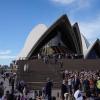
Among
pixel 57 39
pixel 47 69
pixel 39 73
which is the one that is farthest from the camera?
pixel 57 39

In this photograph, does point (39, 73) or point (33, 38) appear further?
point (33, 38)

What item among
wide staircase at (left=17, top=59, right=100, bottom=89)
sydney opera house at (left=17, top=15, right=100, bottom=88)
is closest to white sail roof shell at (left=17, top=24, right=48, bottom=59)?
sydney opera house at (left=17, top=15, right=100, bottom=88)

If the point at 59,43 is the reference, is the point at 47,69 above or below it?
below

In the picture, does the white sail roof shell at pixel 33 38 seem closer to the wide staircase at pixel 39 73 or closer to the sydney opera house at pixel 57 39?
the sydney opera house at pixel 57 39

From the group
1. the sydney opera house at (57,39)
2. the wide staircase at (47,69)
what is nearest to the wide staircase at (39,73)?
the wide staircase at (47,69)

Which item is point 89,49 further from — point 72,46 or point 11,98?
point 11,98

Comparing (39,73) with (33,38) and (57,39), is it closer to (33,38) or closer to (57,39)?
(33,38)

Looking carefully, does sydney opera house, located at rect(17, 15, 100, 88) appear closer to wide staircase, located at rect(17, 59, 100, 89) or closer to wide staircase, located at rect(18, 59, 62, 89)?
wide staircase, located at rect(17, 59, 100, 89)

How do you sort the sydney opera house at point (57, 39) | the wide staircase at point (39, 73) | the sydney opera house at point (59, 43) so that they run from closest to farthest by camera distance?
the wide staircase at point (39, 73) < the sydney opera house at point (59, 43) < the sydney opera house at point (57, 39)

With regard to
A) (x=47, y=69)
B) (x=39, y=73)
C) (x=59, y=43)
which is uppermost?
(x=59, y=43)

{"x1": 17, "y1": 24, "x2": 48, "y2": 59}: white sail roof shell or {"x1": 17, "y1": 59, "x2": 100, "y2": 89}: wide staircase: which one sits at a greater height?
{"x1": 17, "y1": 24, "x2": 48, "y2": 59}: white sail roof shell

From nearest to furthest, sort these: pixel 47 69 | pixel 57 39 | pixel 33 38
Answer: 1. pixel 47 69
2. pixel 33 38
3. pixel 57 39

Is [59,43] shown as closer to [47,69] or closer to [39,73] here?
[47,69]

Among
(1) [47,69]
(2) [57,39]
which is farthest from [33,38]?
(1) [47,69]
